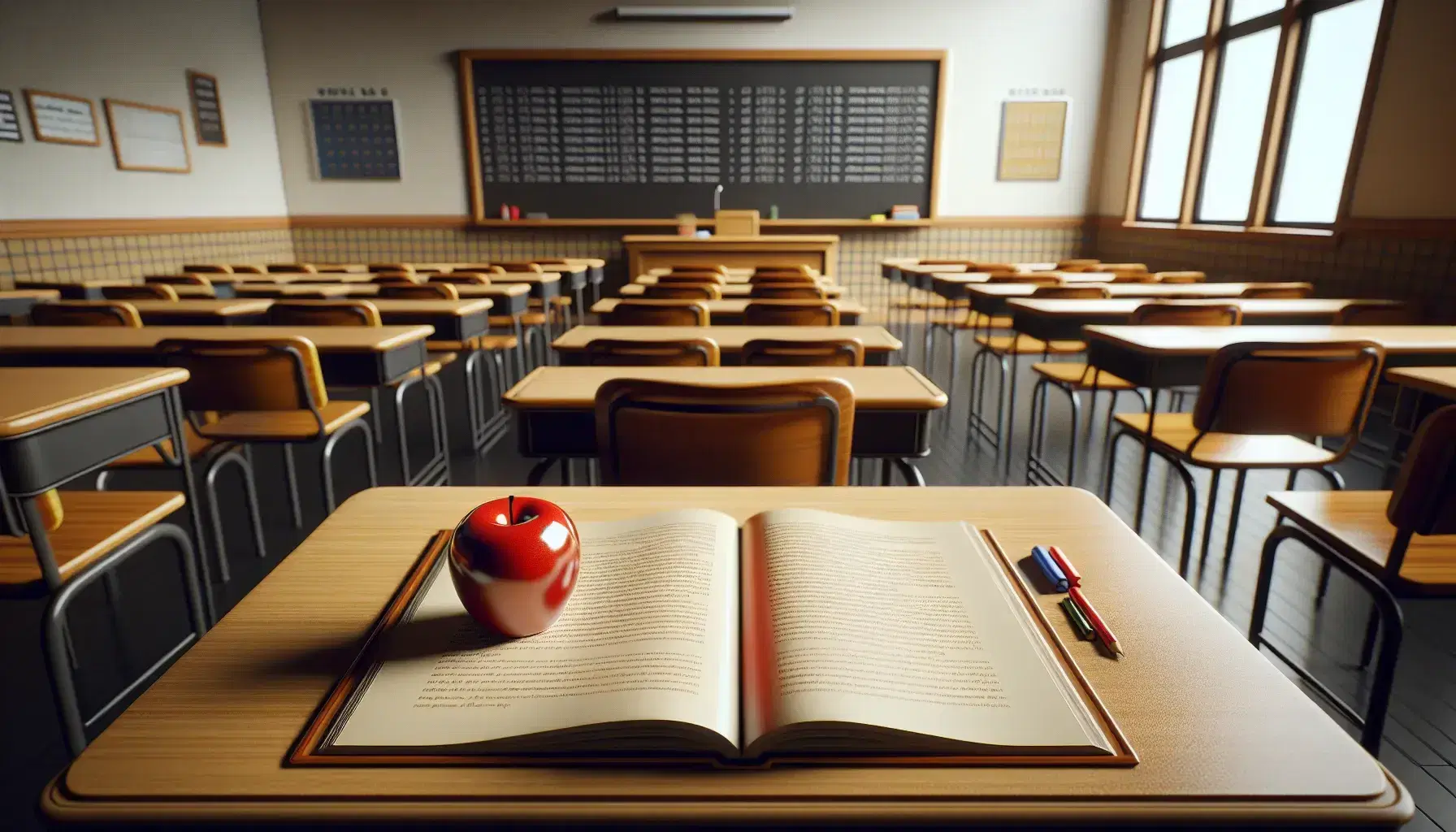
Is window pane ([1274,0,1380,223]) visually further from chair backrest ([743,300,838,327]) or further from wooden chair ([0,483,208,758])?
wooden chair ([0,483,208,758])

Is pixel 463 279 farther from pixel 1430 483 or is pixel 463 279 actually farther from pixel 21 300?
pixel 1430 483

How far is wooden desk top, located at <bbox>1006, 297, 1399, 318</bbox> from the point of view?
2898 mm

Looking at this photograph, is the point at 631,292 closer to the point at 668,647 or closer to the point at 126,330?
the point at 126,330

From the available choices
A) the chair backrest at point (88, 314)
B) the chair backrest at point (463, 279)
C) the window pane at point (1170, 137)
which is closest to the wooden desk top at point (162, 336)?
the chair backrest at point (88, 314)

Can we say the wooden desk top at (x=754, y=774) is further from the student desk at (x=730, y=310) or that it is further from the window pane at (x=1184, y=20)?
the window pane at (x=1184, y=20)

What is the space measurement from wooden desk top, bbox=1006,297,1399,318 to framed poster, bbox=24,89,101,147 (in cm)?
581

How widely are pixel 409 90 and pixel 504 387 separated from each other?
171 inches

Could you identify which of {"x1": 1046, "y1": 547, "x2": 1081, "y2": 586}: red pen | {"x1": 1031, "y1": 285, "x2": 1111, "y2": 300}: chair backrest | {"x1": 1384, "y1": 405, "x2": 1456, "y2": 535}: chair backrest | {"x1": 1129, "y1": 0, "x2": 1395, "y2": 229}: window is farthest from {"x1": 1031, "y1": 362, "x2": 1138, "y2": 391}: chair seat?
{"x1": 1129, "y1": 0, "x2": 1395, "y2": 229}: window

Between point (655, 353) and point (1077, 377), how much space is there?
1.89 metres

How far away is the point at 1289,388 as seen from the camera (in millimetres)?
1961

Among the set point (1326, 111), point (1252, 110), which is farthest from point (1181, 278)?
point (1252, 110)

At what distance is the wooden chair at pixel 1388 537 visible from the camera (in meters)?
1.21

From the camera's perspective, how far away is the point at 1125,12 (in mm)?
7035

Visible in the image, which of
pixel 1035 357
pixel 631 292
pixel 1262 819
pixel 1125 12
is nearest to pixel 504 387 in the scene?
pixel 631 292
